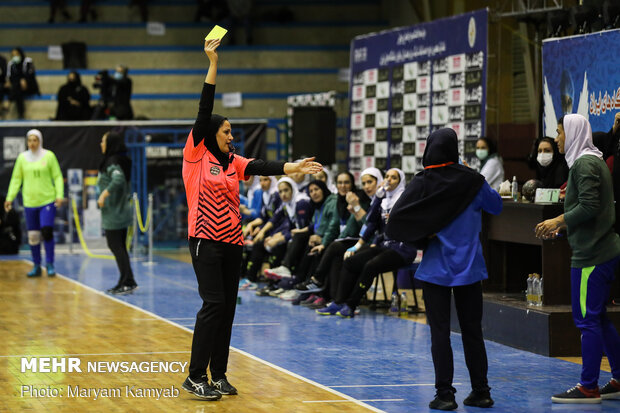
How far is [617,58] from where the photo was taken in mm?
10195

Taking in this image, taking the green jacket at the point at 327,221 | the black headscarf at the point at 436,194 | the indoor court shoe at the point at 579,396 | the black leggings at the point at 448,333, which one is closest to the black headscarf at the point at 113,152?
the green jacket at the point at 327,221

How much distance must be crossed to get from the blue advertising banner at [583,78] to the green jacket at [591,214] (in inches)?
156

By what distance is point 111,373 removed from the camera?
23.4 feet

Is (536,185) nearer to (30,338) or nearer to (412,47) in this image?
(30,338)

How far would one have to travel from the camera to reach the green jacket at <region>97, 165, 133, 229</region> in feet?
38.5

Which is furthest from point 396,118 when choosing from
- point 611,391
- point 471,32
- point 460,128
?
point 611,391

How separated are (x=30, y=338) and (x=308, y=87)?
14.8 metres

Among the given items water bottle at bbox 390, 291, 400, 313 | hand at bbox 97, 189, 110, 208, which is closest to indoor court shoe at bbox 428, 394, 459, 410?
water bottle at bbox 390, 291, 400, 313

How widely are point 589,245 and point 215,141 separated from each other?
2412 mm

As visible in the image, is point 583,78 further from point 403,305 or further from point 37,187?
point 37,187

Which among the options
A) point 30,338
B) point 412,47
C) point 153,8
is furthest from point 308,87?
point 30,338

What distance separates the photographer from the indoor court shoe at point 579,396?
625cm

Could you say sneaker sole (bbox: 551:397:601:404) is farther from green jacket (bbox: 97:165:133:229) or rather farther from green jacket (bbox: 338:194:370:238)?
green jacket (bbox: 97:165:133:229)

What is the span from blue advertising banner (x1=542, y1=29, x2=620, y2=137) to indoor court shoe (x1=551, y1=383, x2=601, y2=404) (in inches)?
175
